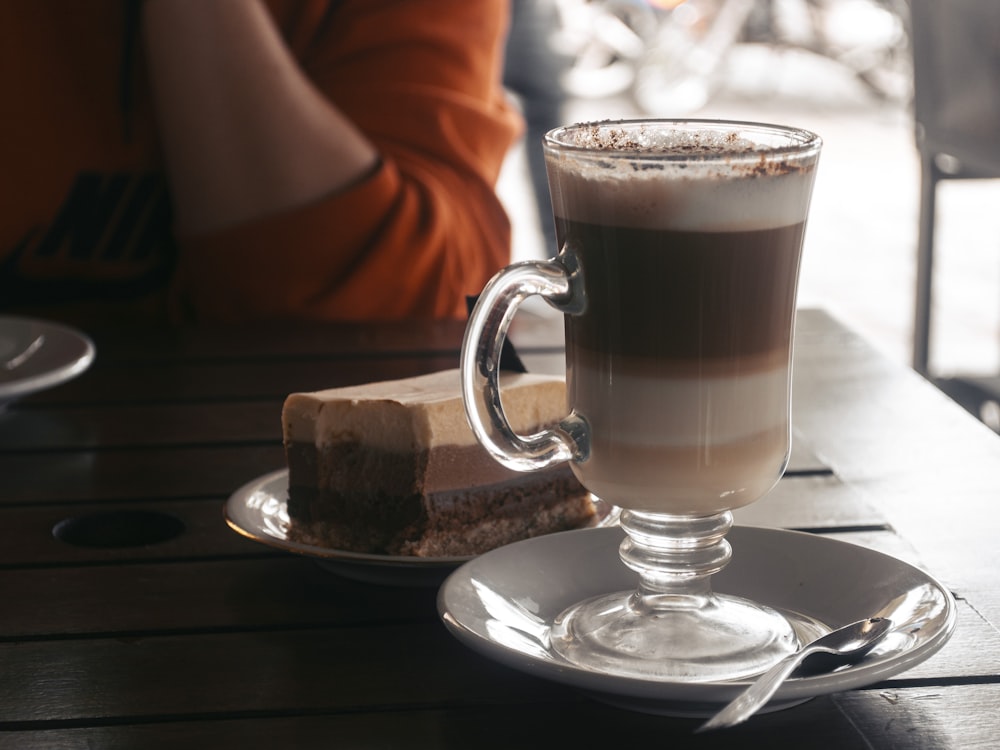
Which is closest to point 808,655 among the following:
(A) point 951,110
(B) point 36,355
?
(B) point 36,355

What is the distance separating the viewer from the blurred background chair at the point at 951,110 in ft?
7.57

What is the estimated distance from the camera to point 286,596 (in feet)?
2.65

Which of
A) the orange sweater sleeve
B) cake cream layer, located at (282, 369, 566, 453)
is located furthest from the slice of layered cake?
the orange sweater sleeve

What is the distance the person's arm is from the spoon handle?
1112 mm

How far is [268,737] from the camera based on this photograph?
2.08 feet

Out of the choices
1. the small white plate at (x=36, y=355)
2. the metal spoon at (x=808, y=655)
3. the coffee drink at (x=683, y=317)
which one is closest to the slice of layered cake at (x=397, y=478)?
the coffee drink at (x=683, y=317)

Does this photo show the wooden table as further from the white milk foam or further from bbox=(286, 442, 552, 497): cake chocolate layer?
the white milk foam

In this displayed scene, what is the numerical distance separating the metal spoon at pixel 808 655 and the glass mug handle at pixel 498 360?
180 mm

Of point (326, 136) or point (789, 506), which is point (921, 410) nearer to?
point (789, 506)

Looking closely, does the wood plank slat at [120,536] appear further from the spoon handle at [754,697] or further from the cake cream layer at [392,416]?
the spoon handle at [754,697]

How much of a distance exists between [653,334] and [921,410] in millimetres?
570

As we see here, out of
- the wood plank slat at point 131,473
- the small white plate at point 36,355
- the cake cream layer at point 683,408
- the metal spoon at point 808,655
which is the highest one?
the cake cream layer at point 683,408

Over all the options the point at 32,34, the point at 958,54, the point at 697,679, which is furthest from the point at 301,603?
the point at 958,54

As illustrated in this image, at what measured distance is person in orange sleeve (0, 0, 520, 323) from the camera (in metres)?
1.59
